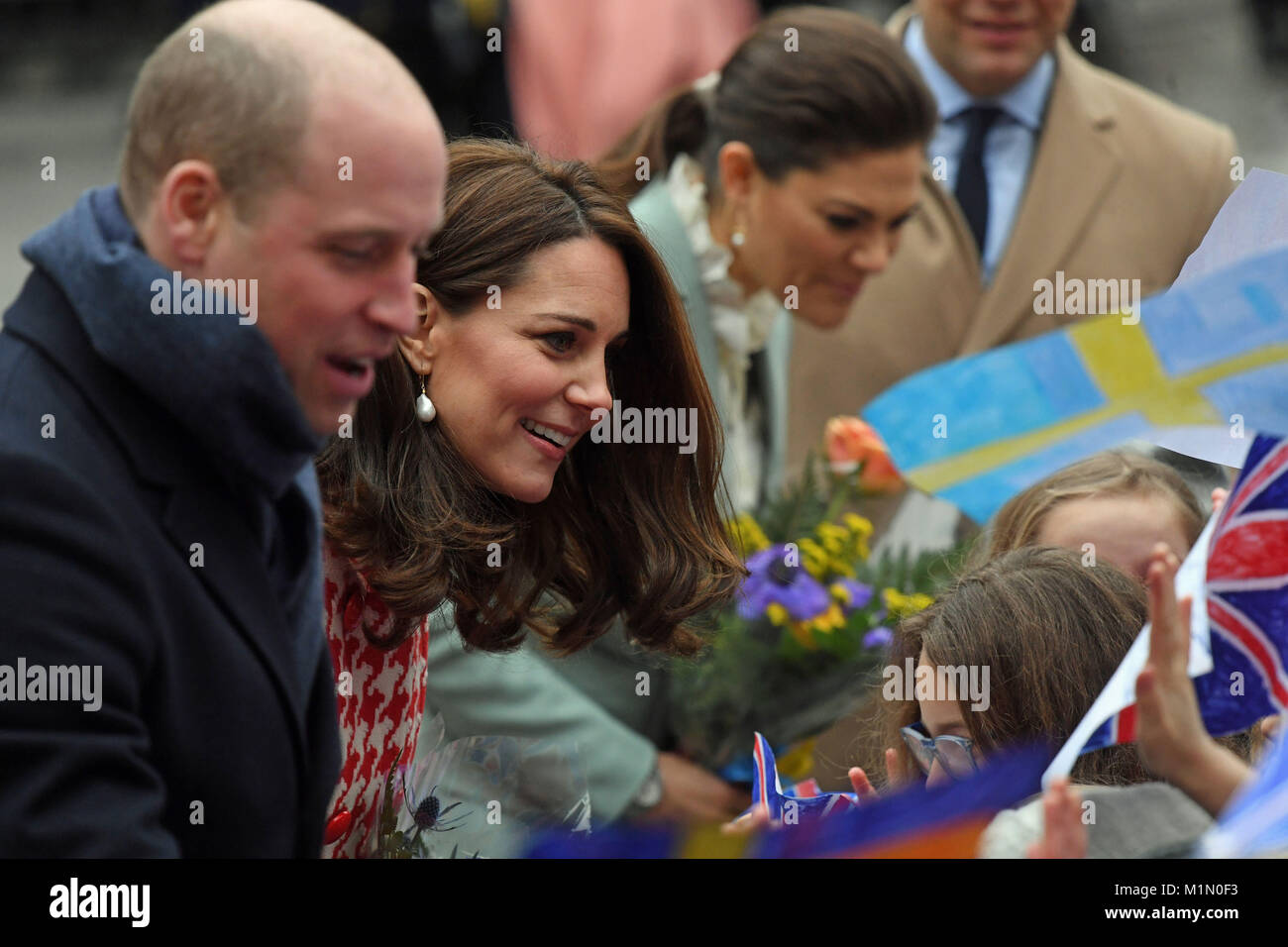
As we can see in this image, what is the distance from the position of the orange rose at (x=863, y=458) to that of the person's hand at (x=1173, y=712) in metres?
1.96

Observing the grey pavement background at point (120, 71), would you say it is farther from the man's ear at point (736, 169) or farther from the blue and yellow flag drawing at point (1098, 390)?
A: the blue and yellow flag drawing at point (1098, 390)

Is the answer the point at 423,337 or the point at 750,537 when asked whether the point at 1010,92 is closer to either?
the point at 750,537

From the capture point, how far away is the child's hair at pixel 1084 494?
2.90 m

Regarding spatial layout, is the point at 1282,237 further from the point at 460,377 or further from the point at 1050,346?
the point at 460,377

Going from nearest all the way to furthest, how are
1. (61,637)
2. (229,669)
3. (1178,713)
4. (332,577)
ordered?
1. (61,637)
2. (229,669)
3. (1178,713)
4. (332,577)

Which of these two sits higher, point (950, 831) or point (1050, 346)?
point (1050, 346)

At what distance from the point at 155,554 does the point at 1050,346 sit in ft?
3.79

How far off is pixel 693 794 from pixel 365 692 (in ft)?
4.10

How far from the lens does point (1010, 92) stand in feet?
15.0

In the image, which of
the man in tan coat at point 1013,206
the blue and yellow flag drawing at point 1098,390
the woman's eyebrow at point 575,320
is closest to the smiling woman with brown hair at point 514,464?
the woman's eyebrow at point 575,320

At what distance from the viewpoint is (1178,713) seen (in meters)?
1.78

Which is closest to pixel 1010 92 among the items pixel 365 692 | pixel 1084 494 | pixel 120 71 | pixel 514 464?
pixel 1084 494
